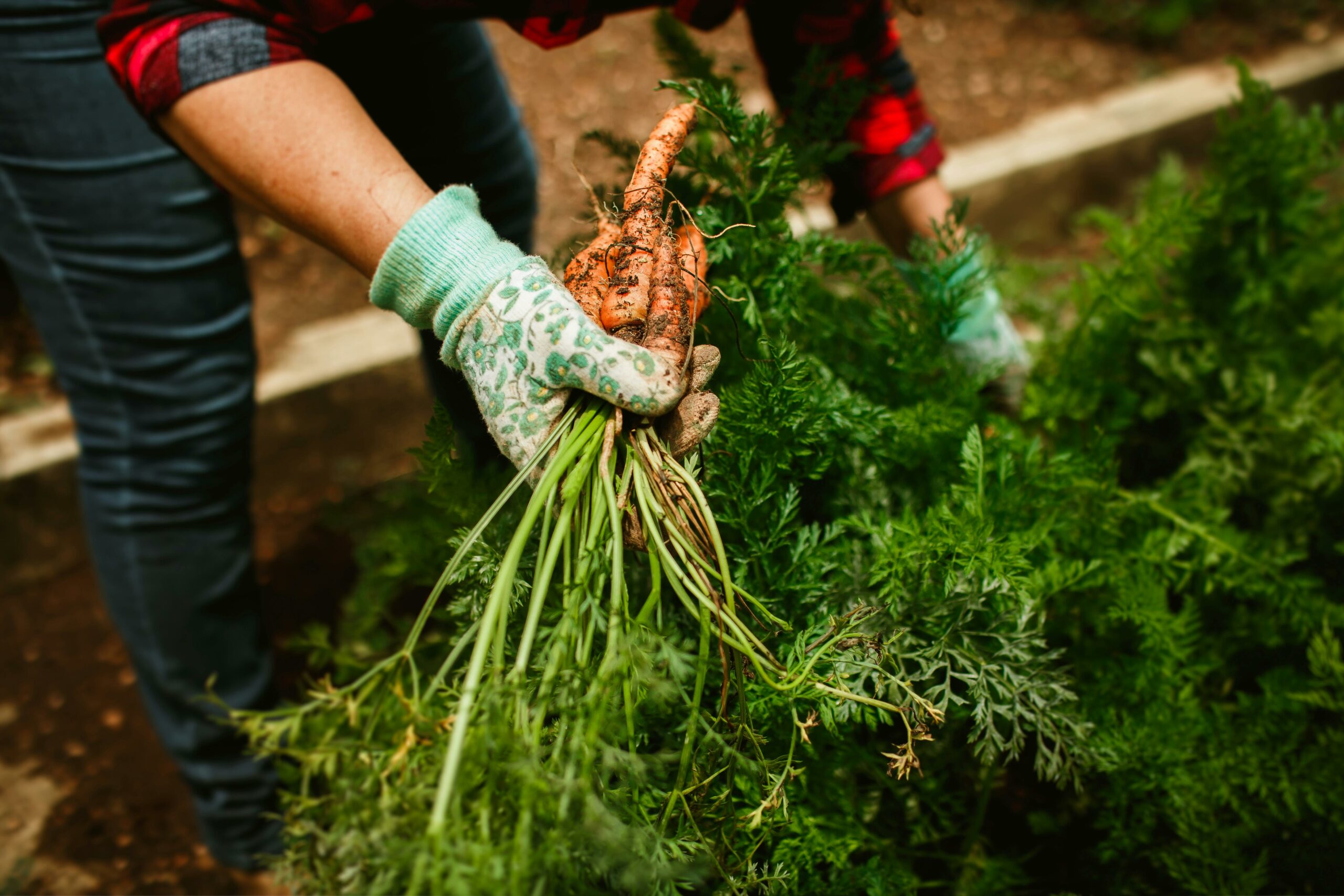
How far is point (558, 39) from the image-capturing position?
1268 millimetres

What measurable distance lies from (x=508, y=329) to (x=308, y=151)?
35cm

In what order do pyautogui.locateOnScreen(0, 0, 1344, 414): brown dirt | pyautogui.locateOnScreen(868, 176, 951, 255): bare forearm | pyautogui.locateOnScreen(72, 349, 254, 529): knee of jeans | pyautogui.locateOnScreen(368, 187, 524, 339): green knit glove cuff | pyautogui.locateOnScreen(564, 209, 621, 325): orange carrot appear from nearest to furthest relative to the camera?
pyautogui.locateOnScreen(368, 187, 524, 339): green knit glove cuff, pyautogui.locateOnScreen(564, 209, 621, 325): orange carrot, pyautogui.locateOnScreen(72, 349, 254, 529): knee of jeans, pyautogui.locateOnScreen(868, 176, 951, 255): bare forearm, pyautogui.locateOnScreen(0, 0, 1344, 414): brown dirt

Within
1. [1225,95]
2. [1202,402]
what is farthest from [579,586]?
[1225,95]

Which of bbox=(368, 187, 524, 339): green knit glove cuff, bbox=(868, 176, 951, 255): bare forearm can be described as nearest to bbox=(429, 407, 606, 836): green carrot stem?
bbox=(368, 187, 524, 339): green knit glove cuff

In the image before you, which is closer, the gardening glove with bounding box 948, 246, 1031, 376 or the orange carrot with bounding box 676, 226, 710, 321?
the orange carrot with bounding box 676, 226, 710, 321

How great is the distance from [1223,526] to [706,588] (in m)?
1.04

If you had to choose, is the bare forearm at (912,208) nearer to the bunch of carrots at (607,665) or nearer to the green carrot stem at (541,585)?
the bunch of carrots at (607,665)

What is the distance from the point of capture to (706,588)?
97 centimetres

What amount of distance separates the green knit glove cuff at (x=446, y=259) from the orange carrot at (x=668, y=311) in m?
0.18

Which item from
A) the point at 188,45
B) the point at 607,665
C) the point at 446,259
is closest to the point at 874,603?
the point at 607,665

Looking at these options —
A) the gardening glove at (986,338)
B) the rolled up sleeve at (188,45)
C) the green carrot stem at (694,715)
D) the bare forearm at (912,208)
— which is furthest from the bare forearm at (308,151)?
the gardening glove at (986,338)

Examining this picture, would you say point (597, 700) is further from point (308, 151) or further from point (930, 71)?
point (930, 71)

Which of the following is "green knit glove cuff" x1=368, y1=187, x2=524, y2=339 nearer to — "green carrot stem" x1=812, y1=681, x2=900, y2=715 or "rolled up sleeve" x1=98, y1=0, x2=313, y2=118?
"rolled up sleeve" x1=98, y1=0, x2=313, y2=118

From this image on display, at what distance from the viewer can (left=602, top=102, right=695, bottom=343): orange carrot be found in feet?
3.65
